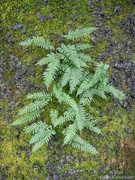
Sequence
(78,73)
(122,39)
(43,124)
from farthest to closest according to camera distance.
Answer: (122,39) → (43,124) → (78,73)

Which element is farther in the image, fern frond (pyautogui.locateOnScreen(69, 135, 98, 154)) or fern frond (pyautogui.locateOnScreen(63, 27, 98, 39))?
fern frond (pyautogui.locateOnScreen(69, 135, 98, 154))

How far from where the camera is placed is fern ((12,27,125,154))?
12.6 feet

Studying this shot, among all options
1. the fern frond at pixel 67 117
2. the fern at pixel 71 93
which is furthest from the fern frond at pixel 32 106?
Answer: the fern frond at pixel 67 117

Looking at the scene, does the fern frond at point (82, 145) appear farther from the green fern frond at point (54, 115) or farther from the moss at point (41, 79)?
the green fern frond at point (54, 115)

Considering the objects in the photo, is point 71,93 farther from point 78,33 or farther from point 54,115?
point 78,33

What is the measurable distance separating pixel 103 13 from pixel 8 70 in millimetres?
3154

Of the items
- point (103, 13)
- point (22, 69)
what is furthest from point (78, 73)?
point (103, 13)

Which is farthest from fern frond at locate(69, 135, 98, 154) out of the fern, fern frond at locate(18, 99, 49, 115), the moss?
fern frond at locate(18, 99, 49, 115)

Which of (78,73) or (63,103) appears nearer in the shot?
(78,73)

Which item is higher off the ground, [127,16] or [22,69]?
[127,16]

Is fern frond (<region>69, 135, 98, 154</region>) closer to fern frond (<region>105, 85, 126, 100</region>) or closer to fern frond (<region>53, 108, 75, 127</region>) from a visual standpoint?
fern frond (<region>53, 108, 75, 127</region>)

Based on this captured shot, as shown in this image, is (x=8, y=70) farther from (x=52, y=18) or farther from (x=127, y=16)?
(x=127, y=16)

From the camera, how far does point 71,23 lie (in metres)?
4.25

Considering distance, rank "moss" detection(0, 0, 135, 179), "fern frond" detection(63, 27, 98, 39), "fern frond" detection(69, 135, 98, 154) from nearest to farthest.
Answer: "fern frond" detection(63, 27, 98, 39) → "fern frond" detection(69, 135, 98, 154) → "moss" detection(0, 0, 135, 179)
